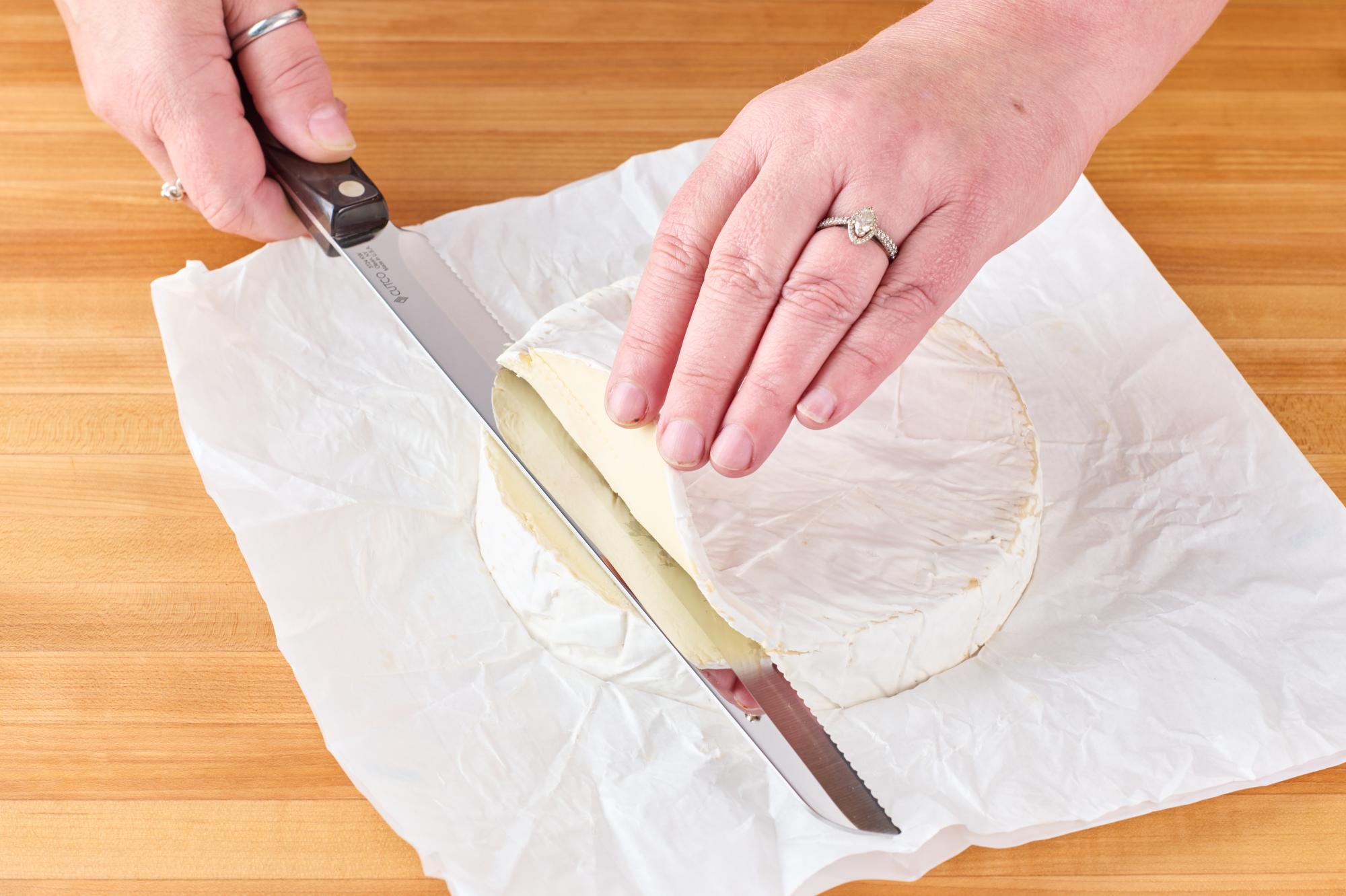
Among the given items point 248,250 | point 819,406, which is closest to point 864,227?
point 819,406

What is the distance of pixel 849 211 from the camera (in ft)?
3.33

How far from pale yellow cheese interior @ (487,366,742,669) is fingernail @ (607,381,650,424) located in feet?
0.11

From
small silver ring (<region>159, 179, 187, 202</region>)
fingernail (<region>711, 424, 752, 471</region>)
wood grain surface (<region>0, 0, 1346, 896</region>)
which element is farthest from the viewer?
small silver ring (<region>159, 179, 187, 202</region>)

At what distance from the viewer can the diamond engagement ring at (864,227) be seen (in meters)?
1.00

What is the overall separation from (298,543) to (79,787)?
303mm

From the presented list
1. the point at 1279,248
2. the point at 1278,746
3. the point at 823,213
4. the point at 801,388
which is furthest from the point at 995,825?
the point at 1279,248

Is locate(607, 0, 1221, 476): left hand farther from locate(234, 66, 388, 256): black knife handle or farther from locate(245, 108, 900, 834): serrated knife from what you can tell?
locate(234, 66, 388, 256): black knife handle

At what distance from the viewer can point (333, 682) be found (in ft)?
3.65

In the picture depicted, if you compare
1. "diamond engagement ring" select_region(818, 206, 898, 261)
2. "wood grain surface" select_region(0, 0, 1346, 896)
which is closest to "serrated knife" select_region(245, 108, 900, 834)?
"wood grain surface" select_region(0, 0, 1346, 896)

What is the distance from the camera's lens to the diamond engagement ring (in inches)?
39.3

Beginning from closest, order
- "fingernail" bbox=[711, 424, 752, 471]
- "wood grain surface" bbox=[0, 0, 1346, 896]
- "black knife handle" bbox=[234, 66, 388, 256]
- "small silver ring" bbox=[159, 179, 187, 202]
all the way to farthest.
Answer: "fingernail" bbox=[711, 424, 752, 471], "wood grain surface" bbox=[0, 0, 1346, 896], "black knife handle" bbox=[234, 66, 388, 256], "small silver ring" bbox=[159, 179, 187, 202]

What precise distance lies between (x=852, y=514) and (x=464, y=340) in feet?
1.47

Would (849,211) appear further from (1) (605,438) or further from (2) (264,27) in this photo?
(2) (264,27)

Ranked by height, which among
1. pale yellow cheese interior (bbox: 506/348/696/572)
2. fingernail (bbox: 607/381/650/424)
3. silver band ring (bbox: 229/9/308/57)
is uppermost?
silver band ring (bbox: 229/9/308/57)
